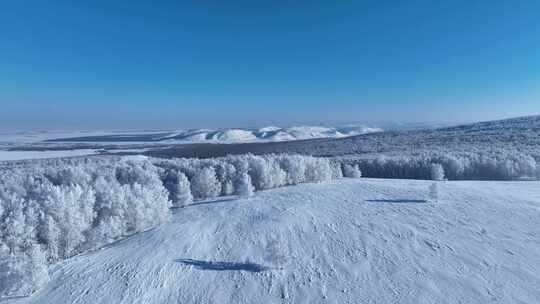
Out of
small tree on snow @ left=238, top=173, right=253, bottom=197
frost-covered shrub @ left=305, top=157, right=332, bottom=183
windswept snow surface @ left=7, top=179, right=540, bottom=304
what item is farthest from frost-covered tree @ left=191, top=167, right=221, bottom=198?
frost-covered shrub @ left=305, top=157, right=332, bottom=183

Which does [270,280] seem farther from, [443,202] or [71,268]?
[443,202]

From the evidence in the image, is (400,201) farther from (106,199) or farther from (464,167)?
(464,167)

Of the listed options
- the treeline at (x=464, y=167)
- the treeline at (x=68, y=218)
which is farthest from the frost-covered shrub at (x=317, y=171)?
the treeline at (x=464, y=167)

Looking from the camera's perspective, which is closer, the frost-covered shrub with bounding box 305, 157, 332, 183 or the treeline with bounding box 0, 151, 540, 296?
the treeline with bounding box 0, 151, 540, 296

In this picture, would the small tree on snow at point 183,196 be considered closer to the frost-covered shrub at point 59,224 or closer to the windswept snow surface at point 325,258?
the frost-covered shrub at point 59,224

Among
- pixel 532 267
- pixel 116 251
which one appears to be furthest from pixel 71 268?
pixel 532 267

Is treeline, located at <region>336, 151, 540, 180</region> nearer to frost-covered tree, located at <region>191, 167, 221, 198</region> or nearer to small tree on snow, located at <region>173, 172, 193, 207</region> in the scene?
frost-covered tree, located at <region>191, 167, 221, 198</region>
